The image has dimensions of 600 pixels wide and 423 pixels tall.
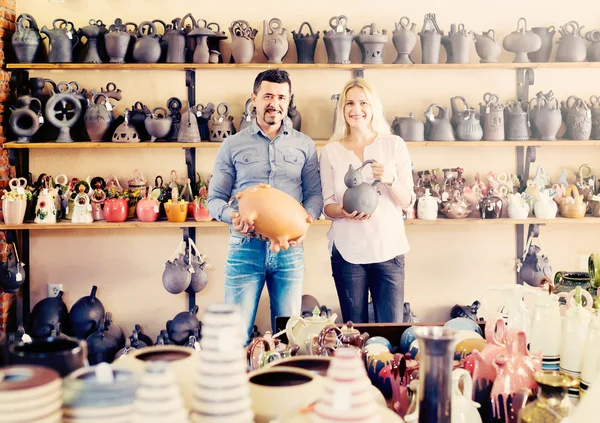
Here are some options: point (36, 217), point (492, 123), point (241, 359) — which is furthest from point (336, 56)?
point (241, 359)

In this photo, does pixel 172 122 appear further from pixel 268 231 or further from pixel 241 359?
pixel 241 359

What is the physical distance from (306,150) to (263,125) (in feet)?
0.68

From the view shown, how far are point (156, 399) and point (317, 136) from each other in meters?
3.31

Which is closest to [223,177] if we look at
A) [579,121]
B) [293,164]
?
[293,164]

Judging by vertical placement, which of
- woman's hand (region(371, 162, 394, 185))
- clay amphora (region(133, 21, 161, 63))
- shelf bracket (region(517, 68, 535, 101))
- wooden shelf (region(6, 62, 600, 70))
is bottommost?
woman's hand (region(371, 162, 394, 185))

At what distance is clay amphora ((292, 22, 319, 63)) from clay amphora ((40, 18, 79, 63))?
4.12 ft

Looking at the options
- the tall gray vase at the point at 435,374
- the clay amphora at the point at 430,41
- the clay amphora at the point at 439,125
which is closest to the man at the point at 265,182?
the clay amphora at the point at 439,125

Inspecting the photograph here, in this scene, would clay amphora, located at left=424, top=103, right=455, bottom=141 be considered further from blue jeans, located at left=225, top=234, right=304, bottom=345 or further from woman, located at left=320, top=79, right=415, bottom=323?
blue jeans, located at left=225, top=234, right=304, bottom=345

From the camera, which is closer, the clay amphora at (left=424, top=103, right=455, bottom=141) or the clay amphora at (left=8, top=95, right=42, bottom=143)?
the clay amphora at (left=8, top=95, right=42, bottom=143)

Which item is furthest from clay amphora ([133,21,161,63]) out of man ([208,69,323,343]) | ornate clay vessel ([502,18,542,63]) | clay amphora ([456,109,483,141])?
ornate clay vessel ([502,18,542,63])

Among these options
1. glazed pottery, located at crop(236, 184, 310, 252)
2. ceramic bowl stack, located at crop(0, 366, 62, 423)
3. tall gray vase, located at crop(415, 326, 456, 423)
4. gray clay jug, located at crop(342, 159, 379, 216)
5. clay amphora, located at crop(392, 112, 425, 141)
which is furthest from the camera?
clay amphora, located at crop(392, 112, 425, 141)

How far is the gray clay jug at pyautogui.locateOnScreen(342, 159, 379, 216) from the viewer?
8.29ft

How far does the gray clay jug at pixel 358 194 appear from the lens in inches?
99.4

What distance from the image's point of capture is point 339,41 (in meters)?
3.77
